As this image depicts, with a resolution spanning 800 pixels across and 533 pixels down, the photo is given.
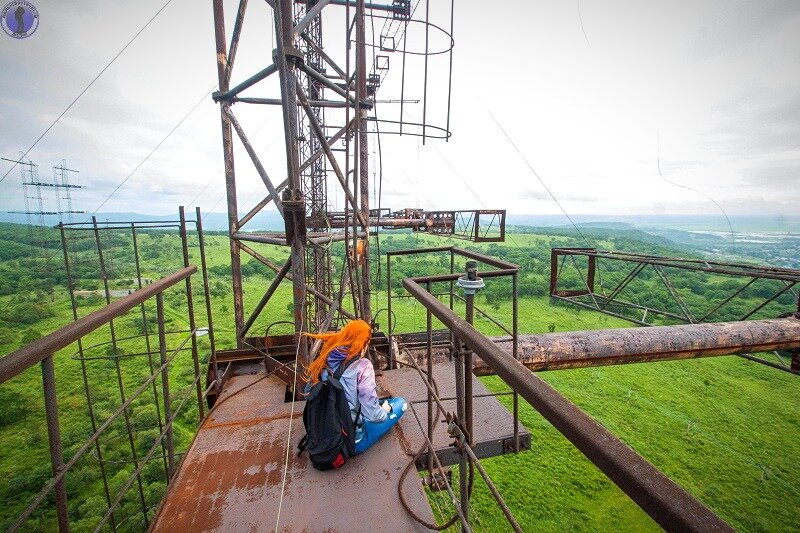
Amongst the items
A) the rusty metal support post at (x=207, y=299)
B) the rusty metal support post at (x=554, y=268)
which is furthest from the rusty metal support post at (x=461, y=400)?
the rusty metal support post at (x=554, y=268)

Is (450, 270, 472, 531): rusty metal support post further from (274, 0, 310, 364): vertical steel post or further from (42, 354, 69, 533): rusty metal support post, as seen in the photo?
(274, 0, 310, 364): vertical steel post

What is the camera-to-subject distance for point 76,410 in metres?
15.3

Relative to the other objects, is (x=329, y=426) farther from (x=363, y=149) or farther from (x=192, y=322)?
(x=363, y=149)

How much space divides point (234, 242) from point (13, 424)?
18908mm

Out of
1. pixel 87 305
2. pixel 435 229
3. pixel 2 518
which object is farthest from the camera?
pixel 87 305

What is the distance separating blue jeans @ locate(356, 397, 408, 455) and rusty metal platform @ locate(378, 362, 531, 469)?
0.11m

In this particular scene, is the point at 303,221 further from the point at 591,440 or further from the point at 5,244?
the point at 5,244

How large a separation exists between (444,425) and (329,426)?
1246 mm

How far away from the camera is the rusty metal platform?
9.84 feet

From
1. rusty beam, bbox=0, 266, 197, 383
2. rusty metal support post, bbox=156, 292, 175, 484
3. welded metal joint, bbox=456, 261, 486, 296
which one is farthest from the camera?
rusty metal support post, bbox=156, 292, 175, 484

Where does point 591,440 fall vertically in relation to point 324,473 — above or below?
above

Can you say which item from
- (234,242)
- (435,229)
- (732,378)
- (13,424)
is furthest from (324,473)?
(732,378)

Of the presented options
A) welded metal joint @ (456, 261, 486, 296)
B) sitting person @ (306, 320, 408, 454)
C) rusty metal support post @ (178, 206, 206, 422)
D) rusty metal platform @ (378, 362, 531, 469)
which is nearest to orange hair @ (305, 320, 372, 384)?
sitting person @ (306, 320, 408, 454)

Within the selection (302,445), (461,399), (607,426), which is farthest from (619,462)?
(607,426)
